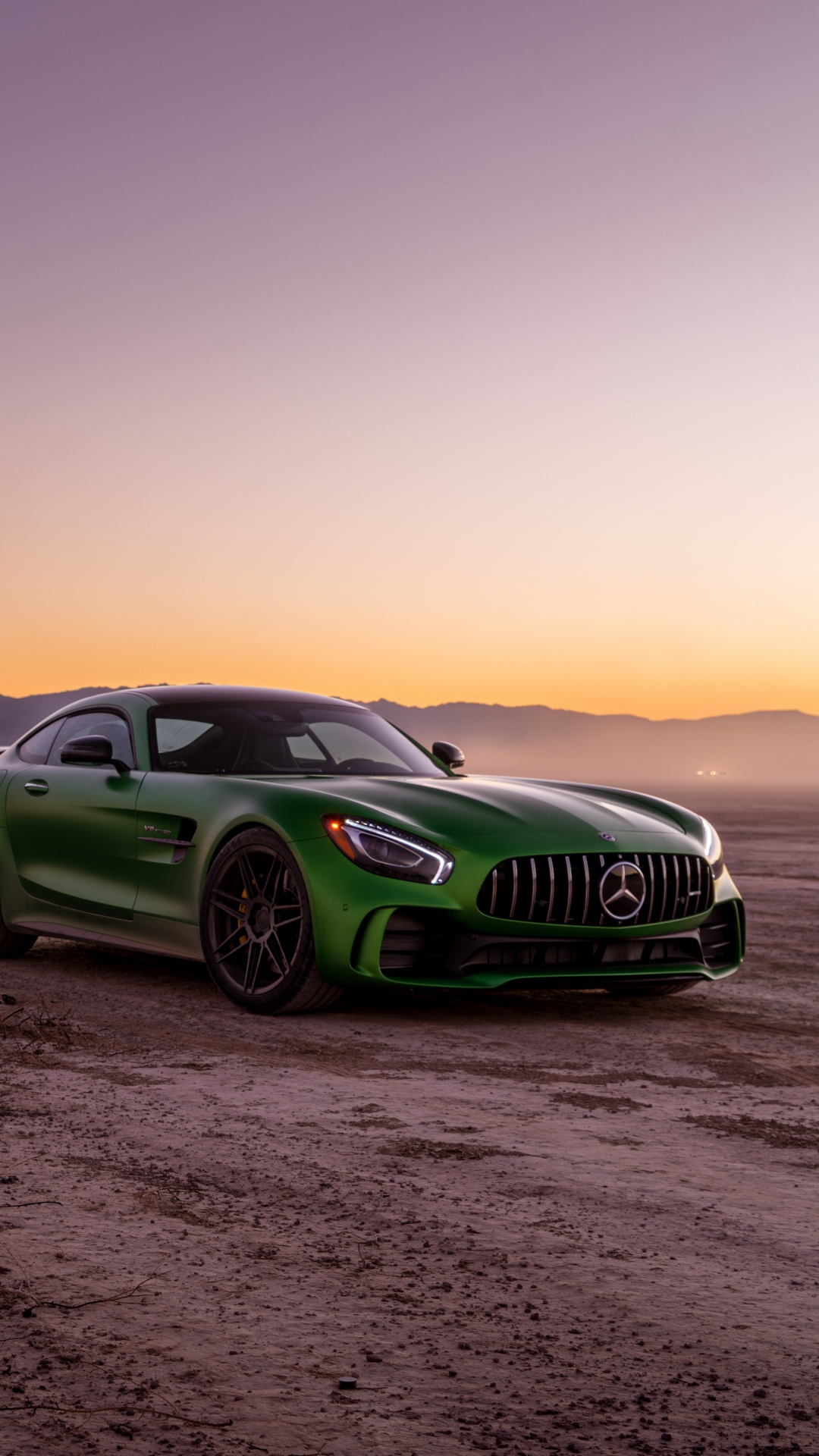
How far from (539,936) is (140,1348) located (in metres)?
3.83

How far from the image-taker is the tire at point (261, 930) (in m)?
6.16

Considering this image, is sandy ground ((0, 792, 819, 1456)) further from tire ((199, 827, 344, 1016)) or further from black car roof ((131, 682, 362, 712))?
black car roof ((131, 682, 362, 712))

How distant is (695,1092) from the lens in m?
4.76

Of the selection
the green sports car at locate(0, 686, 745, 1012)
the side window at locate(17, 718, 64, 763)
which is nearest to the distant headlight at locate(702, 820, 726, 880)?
the green sports car at locate(0, 686, 745, 1012)

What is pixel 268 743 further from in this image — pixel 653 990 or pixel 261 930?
pixel 653 990

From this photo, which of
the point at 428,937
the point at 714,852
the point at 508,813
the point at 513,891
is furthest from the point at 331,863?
the point at 714,852

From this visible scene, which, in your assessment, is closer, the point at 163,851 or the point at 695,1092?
the point at 695,1092

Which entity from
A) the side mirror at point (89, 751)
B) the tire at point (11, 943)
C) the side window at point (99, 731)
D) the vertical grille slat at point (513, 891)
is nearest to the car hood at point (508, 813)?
the vertical grille slat at point (513, 891)

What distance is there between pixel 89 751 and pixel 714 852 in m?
3.12

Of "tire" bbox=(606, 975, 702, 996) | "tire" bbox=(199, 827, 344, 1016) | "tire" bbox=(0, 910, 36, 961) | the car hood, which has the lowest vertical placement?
"tire" bbox=(0, 910, 36, 961)

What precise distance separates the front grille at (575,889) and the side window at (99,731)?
7.59 feet

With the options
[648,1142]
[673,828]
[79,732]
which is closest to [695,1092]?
[648,1142]

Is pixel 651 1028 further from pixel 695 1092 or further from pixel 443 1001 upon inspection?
pixel 695 1092

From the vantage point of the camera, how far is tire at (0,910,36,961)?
816 centimetres
